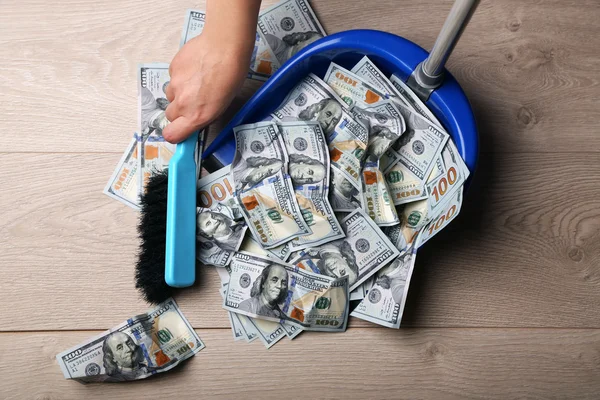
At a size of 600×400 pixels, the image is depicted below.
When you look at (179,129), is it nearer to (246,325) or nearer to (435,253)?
(246,325)

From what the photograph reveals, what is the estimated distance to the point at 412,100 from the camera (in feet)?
2.46

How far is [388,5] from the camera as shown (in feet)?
2.82

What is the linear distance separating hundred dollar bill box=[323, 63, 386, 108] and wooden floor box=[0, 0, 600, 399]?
120mm

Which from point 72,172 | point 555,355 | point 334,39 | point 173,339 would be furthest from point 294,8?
point 555,355

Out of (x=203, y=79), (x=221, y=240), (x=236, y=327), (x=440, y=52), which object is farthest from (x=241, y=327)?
(x=440, y=52)

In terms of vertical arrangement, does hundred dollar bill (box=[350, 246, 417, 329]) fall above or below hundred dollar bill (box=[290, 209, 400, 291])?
below

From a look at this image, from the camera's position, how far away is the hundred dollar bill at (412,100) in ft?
2.43

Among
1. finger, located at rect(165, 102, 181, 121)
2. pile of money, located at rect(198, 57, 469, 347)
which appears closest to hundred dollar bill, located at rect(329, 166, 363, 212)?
pile of money, located at rect(198, 57, 469, 347)

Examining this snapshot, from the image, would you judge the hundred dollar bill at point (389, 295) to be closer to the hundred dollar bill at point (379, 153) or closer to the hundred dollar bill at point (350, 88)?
the hundred dollar bill at point (379, 153)

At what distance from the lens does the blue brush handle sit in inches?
28.2

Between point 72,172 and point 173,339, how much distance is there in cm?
28

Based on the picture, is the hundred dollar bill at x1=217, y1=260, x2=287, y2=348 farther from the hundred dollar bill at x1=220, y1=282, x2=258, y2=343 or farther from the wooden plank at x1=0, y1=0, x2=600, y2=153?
the wooden plank at x1=0, y1=0, x2=600, y2=153

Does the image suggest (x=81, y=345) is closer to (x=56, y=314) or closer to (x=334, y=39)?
(x=56, y=314)

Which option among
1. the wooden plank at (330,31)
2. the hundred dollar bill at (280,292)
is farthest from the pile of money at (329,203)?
the wooden plank at (330,31)
